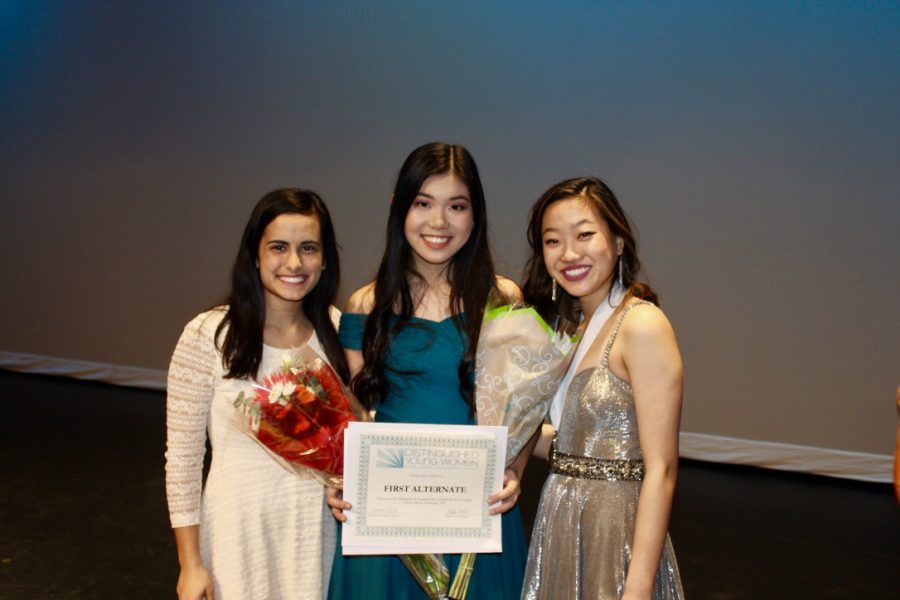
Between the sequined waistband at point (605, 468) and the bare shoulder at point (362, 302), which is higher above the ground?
the bare shoulder at point (362, 302)

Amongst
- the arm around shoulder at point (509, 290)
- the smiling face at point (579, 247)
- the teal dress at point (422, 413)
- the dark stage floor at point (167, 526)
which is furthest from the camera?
the dark stage floor at point (167, 526)

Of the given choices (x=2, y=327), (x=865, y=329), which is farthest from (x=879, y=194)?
(x=2, y=327)

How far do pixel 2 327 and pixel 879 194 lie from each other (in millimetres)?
7910

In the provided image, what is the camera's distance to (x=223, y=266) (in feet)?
23.4

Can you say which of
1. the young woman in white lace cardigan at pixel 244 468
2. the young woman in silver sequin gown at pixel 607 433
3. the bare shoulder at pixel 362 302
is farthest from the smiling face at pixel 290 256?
the young woman in silver sequin gown at pixel 607 433

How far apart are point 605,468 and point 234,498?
2.55ft

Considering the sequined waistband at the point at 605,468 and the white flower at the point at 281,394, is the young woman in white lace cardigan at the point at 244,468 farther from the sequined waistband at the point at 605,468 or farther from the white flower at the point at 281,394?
the sequined waistband at the point at 605,468

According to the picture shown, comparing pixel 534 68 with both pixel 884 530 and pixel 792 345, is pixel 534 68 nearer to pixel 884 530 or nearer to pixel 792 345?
pixel 792 345

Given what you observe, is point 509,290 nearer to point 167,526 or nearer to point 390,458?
point 390,458

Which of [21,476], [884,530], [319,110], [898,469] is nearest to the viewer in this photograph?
[898,469]

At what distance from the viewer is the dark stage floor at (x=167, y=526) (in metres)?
3.35

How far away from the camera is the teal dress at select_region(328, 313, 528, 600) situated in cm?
177

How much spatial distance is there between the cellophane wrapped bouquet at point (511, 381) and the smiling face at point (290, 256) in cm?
42

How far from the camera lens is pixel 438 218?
182 centimetres
